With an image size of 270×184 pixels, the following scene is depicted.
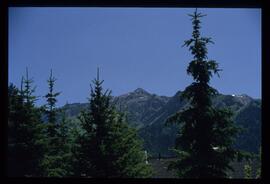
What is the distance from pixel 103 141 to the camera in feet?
35.7

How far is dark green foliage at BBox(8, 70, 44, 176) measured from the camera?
1152cm

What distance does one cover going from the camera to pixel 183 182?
264 cm

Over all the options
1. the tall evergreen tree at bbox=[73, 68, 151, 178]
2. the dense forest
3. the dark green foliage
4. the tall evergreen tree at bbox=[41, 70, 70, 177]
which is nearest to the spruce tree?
the dense forest

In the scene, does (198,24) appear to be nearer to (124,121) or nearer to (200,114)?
(200,114)

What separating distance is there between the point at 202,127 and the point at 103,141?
2354mm

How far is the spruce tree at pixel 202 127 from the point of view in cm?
1056

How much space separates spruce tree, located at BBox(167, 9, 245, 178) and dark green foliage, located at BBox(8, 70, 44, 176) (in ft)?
11.7

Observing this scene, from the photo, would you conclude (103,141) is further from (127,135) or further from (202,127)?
(202,127)

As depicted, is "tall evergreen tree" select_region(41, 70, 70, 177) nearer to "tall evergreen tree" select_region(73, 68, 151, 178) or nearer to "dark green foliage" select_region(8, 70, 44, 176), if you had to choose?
"dark green foliage" select_region(8, 70, 44, 176)

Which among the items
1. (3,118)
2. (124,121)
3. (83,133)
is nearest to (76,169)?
(83,133)

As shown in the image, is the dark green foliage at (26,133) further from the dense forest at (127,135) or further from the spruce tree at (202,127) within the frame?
the spruce tree at (202,127)

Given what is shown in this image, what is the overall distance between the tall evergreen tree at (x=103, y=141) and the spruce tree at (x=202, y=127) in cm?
117

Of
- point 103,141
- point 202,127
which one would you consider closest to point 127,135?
point 103,141

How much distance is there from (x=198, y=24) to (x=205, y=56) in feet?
2.68
